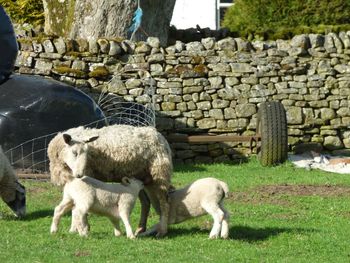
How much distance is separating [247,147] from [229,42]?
184 cm

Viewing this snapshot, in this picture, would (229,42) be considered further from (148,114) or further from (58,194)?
(58,194)

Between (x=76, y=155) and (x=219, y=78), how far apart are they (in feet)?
28.4

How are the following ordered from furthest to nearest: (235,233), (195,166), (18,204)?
(195,166) → (18,204) → (235,233)

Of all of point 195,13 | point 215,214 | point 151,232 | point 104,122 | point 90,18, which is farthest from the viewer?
point 195,13

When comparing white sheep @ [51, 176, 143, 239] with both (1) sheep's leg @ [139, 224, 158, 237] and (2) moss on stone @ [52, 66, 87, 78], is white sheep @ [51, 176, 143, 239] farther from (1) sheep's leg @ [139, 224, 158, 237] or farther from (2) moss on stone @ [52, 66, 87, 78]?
(2) moss on stone @ [52, 66, 87, 78]

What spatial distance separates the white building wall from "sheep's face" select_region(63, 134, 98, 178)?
1826 centimetres

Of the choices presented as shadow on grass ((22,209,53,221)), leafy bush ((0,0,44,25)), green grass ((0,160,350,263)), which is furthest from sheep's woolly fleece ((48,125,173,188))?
leafy bush ((0,0,44,25))

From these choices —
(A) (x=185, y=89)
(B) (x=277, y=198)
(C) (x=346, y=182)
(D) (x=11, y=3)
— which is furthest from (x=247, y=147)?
(D) (x=11, y=3)

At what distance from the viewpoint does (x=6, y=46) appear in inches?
362

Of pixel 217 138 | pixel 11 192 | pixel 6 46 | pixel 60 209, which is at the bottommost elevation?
pixel 217 138

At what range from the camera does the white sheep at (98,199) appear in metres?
10.7

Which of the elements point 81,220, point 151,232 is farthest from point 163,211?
point 81,220

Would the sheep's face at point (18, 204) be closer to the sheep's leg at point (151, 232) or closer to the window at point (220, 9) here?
the sheep's leg at point (151, 232)

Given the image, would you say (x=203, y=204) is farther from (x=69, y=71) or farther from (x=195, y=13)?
(x=195, y=13)
